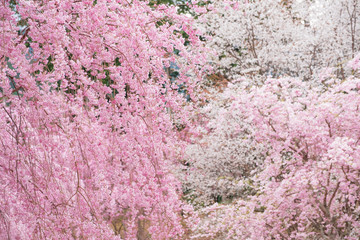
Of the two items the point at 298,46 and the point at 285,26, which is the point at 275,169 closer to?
the point at 298,46

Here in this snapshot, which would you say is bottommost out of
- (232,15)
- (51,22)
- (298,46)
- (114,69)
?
(51,22)

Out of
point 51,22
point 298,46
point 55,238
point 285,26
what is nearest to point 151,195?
point 55,238

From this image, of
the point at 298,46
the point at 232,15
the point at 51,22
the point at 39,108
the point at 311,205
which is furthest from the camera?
the point at 232,15

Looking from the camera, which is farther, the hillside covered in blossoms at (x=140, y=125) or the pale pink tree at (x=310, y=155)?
the pale pink tree at (x=310, y=155)

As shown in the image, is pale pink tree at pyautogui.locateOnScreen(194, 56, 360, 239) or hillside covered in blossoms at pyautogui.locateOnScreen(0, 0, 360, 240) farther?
pale pink tree at pyautogui.locateOnScreen(194, 56, 360, 239)

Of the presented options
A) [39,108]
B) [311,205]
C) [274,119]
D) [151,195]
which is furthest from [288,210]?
[39,108]

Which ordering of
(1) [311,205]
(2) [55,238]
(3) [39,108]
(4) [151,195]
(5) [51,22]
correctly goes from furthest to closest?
(1) [311,205], (4) [151,195], (2) [55,238], (3) [39,108], (5) [51,22]

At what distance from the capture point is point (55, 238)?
271cm

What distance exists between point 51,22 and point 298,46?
658cm

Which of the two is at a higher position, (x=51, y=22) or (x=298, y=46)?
(x=298, y=46)

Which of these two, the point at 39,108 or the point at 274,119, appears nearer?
the point at 39,108

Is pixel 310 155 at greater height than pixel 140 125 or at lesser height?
lesser

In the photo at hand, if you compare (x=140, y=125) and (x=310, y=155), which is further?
(x=310, y=155)

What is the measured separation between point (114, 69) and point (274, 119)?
2.14 meters
